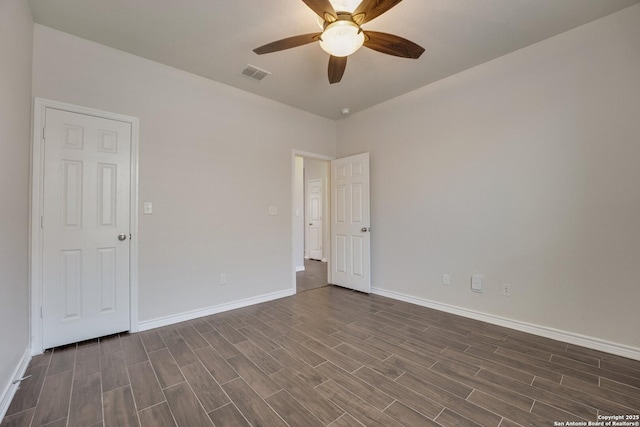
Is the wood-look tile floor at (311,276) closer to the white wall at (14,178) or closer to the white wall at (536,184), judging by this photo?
the white wall at (536,184)

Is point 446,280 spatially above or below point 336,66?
below

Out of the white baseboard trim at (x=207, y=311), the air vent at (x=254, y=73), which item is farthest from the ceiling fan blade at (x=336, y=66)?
the white baseboard trim at (x=207, y=311)

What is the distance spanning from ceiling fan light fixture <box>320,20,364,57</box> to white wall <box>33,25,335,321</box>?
1.85 meters

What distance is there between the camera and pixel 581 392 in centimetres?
172

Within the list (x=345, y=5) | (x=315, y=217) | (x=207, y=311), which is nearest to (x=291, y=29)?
(x=345, y=5)

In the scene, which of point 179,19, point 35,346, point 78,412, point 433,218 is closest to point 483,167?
point 433,218

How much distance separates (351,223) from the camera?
4.16m

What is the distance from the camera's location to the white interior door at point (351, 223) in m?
3.97

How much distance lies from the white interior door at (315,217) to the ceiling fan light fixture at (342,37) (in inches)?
188

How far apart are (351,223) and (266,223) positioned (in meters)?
1.32

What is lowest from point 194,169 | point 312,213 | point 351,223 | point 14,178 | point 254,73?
point 351,223

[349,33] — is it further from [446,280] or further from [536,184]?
[446,280]

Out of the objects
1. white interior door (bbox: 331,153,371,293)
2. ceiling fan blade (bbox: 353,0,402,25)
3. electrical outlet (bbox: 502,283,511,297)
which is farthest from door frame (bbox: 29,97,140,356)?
electrical outlet (bbox: 502,283,511,297)

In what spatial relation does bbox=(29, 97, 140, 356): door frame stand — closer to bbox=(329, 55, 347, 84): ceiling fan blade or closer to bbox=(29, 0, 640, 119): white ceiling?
bbox=(29, 0, 640, 119): white ceiling
